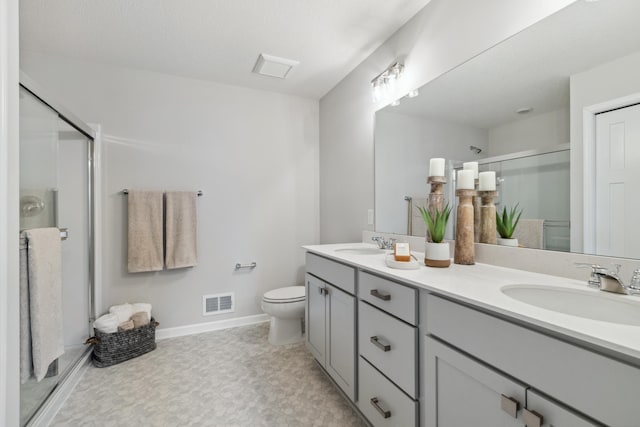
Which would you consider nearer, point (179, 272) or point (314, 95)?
point (179, 272)

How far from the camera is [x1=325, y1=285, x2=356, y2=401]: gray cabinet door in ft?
4.66

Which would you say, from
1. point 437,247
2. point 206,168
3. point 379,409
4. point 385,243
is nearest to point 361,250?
point 385,243

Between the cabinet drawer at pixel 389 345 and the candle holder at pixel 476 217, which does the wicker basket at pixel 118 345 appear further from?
the candle holder at pixel 476 217

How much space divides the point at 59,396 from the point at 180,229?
1.24m

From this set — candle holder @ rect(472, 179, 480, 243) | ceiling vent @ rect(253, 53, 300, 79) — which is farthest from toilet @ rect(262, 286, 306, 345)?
ceiling vent @ rect(253, 53, 300, 79)

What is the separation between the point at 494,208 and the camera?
1.35 metres

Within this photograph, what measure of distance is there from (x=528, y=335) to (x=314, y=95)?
8.97ft

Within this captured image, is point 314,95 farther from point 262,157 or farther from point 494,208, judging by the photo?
point 494,208

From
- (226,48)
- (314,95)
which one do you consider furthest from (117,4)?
(314,95)

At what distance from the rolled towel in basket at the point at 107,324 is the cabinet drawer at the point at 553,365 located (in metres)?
2.20

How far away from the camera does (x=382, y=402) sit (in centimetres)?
120

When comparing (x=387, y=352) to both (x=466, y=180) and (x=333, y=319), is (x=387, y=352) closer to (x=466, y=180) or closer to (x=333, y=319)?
(x=333, y=319)

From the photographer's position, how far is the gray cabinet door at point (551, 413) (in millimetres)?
593

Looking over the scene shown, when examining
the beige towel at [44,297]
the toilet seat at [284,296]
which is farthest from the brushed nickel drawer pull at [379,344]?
the beige towel at [44,297]
